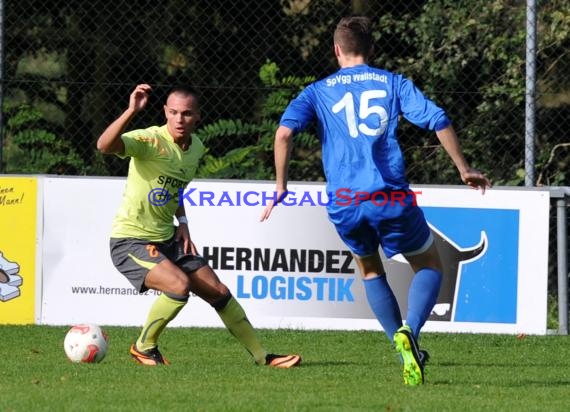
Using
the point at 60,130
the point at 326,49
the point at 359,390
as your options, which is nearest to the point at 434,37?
the point at 326,49

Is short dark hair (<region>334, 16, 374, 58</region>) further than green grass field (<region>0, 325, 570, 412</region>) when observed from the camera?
Yes

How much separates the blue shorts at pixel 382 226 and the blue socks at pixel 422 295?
178mm

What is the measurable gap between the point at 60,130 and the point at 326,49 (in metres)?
2.65

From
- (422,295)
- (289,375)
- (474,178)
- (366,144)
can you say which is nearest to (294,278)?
(289,375)

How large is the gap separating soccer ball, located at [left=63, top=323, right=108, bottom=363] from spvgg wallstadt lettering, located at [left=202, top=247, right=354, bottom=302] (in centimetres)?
235

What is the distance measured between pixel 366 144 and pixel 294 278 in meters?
3.30

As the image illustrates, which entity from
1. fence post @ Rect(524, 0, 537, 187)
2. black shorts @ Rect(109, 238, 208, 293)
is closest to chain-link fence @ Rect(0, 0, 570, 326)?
fence post @ Rect(524, 0, 537, 187)

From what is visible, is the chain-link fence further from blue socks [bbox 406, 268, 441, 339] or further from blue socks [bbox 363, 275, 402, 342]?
blue socks [bbox 406, 268, 441, 339]

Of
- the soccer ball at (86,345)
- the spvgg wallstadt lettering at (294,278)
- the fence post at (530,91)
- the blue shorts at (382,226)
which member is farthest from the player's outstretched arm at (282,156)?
the fence post at (530,91)

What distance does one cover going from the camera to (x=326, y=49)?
11.9 metres

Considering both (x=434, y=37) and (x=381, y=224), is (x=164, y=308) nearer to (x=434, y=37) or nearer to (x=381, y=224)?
(x=381, y=224)

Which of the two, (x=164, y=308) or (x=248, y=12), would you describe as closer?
(x=164, y=308)

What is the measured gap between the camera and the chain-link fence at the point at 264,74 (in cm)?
1089

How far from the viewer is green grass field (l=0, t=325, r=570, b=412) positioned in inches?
230
